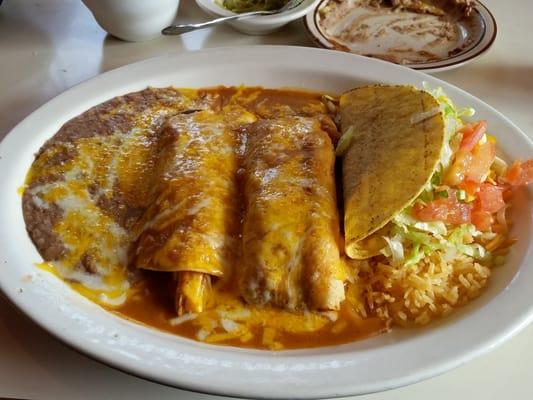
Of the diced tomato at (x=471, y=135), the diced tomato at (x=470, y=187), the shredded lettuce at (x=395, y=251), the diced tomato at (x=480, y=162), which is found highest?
the diced tomato at (x=471, y=135)

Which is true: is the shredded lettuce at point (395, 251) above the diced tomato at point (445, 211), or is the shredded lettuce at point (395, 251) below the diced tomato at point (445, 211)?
below

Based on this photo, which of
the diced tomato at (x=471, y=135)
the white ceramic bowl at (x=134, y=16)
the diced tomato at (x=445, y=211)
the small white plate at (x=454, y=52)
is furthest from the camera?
the white ceramic bowl at (x=134, y=16)

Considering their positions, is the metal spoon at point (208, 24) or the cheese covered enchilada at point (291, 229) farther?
the metal spoon at point (208, 24)

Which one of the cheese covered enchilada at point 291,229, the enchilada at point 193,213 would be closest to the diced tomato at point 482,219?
the cheese covered enchilada at point 291,229

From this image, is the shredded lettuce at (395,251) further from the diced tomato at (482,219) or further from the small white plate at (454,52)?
the small white plate at (454,52)

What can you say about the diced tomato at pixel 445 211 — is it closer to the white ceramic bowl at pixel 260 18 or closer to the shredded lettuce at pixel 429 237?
the shredded lettuce at pixel 429 237

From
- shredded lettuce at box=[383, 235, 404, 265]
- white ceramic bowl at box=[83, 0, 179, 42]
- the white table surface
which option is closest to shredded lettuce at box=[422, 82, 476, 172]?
shredded lettuce at box=[383, 235, 404, 265]

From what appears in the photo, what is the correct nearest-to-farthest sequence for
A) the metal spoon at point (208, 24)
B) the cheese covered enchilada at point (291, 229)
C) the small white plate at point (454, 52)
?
the cheese covered enchilada at point (291, 229) → the small white plate at point (454, 52) → the metal spoon at point (208, 24)

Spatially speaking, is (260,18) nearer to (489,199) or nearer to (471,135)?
(471,135)
